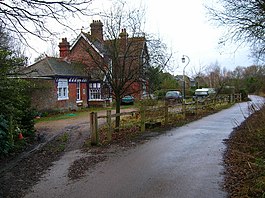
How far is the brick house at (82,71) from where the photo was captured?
1445 cm

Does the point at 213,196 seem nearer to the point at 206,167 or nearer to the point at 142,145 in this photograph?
the point at 206,167

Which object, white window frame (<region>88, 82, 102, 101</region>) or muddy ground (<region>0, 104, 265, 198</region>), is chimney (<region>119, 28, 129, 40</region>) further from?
white window frame (<region>88, 82, 102, 101</region>)

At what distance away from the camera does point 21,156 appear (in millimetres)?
10203

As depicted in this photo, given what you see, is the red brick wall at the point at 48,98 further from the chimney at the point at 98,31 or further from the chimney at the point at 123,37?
the chimney at the point at 123,37

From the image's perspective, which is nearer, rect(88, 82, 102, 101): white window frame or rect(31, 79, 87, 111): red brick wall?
rect(31, 79, 87, 111): red brick wall

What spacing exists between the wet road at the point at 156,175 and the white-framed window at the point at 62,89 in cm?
1832

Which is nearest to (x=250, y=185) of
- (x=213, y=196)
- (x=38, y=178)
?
(x=213, y=196)

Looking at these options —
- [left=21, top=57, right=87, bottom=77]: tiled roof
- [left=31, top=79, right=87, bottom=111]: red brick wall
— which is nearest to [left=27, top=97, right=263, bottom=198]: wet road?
[left=31, top=79, right=87, bottom=111]: red brick wall

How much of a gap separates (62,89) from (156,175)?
22.9m

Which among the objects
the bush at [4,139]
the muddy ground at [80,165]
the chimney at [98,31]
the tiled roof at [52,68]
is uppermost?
the chimney at [98,31]

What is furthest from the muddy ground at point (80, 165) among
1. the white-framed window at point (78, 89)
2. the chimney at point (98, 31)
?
the white-framed window at point (78, 89)

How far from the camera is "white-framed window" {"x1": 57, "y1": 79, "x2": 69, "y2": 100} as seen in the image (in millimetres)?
28366

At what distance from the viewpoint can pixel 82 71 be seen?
15.4 m

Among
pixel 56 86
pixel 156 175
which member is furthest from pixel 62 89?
pixel 156 175
